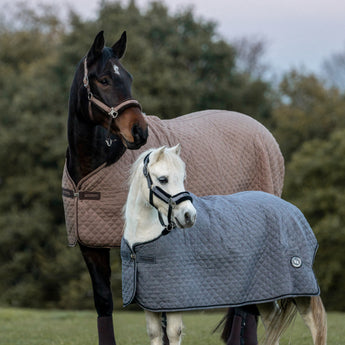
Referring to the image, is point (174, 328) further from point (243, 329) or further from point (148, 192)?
point (243, 329)

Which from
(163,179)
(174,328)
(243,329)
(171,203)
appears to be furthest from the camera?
(243,329)

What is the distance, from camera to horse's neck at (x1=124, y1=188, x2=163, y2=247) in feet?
15.5

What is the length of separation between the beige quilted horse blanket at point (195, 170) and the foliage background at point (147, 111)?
486 inches

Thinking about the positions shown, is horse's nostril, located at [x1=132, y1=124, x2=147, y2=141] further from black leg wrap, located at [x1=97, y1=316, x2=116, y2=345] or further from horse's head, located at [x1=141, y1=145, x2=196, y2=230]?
black leg wrap, located at [x1=97, y1=316, x2=116, y2=345]

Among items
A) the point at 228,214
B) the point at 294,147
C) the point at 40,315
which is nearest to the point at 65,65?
the point at 294,147

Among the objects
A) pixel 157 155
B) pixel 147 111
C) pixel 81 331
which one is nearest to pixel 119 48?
pixel 157 155

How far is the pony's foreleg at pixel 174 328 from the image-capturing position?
15.5ft

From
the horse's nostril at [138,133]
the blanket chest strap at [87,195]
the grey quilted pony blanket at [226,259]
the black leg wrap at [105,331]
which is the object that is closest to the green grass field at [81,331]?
the grey quilted pony blanket at [226,259]

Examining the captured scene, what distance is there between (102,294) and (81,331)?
12.6ft

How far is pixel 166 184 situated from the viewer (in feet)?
15.0

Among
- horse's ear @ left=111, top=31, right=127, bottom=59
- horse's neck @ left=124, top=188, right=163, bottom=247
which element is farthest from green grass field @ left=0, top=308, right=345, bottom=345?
horse's ear @ left=111, top=31, right=127, bottom=59

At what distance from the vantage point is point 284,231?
5.21 m

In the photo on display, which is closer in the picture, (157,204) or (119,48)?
(157,204)

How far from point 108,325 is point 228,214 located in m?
1.61
